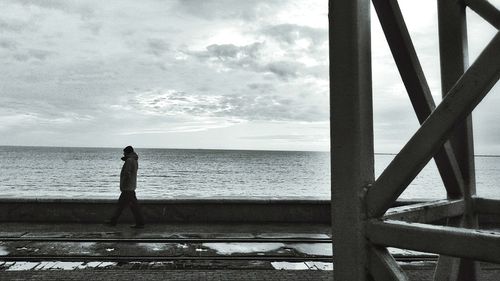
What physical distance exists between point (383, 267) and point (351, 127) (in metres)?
0.71

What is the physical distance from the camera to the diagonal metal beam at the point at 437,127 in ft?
6.11

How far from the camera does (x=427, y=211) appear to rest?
273cm


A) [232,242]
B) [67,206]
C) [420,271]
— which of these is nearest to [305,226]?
[232,242]

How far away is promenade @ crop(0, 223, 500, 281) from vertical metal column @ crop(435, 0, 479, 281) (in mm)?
3863

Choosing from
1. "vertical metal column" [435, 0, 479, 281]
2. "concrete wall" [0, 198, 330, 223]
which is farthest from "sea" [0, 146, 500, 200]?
"vertical metal column" [435, 0, 479, 281]

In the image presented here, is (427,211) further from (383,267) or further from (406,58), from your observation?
(406,58)

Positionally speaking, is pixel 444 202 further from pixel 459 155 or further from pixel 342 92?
pixel 342 92

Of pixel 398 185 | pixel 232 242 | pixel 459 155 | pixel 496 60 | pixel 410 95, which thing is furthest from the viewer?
pixel 232 242

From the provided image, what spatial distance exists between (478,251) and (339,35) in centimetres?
120

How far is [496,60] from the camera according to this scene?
72.6 inches

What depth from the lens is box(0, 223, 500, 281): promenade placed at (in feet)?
22.7

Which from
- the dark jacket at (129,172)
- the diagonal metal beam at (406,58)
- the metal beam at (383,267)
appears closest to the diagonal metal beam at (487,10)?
the diagonal metal beam at (406,58)

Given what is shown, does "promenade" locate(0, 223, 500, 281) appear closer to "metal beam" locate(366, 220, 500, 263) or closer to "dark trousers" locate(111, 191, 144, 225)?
"dark trousers" locate(111, 191, 144, 225)

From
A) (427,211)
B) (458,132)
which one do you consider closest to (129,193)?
(458,132)
